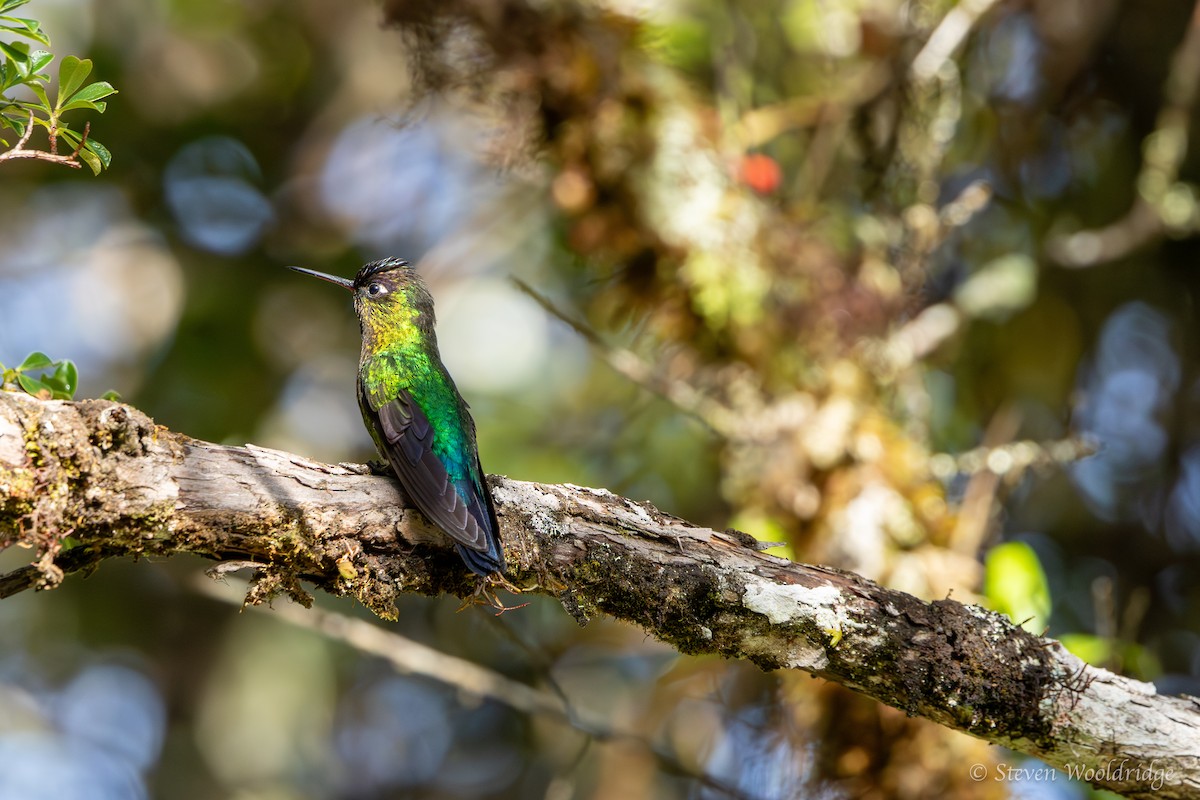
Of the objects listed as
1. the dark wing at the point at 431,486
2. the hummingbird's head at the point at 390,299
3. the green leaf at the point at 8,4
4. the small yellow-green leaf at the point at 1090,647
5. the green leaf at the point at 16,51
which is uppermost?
the hummingbird's head at the point at 390,299

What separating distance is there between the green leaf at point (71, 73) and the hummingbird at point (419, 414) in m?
1.34

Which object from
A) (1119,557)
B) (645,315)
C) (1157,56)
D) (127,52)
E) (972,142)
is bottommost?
(645,315)

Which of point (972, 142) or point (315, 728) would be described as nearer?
point (972, 142)

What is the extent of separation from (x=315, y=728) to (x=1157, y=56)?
7739 millimetres

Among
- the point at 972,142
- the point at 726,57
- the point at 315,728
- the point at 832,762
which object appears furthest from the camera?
the point at 315,728

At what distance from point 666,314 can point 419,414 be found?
208 cm

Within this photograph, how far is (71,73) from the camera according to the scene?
2498mm

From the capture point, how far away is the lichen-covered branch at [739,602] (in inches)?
113

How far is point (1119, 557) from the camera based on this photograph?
7.50 m

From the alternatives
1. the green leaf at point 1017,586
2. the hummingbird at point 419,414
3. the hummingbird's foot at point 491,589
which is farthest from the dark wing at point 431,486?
the green leaf at point 1017,586

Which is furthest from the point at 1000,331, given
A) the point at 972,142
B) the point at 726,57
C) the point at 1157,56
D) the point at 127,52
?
the point at 127,52

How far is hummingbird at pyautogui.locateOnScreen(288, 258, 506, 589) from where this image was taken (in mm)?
2992

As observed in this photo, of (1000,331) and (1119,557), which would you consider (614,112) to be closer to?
(1000,331)

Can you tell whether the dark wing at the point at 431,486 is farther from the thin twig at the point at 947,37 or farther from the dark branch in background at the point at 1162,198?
the dark branch in background at the point at 1162,198
